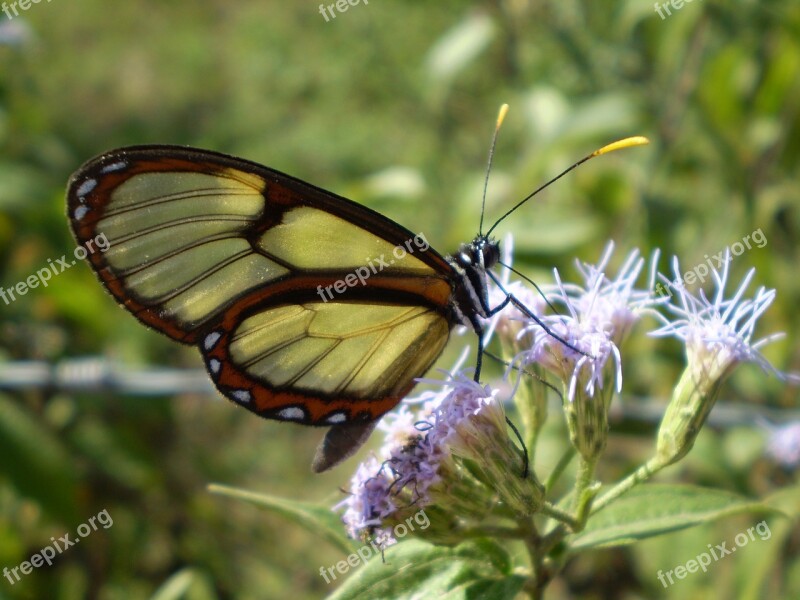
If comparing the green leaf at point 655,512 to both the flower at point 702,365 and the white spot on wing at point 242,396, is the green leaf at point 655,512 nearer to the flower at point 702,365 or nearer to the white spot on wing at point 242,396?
the flower at point 702,365

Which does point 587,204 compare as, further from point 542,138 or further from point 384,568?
point 384,568

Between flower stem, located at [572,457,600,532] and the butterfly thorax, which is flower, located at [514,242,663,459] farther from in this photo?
the butterfly thorax

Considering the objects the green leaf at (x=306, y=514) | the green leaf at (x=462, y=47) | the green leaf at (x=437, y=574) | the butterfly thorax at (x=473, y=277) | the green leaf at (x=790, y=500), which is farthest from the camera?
the green leaf at (x=462, y=47)

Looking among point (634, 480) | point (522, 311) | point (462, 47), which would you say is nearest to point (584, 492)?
point (634, 480)

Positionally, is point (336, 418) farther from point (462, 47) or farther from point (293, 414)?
point (462, 47)

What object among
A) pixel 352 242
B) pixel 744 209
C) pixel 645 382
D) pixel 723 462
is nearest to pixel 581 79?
pixel 744 209

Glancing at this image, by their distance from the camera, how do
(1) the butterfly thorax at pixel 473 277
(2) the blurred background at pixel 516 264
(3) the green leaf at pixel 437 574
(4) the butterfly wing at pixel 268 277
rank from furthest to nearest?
(2) the blurred background at pixel 516 264 < (1) the butterfly thorax at pixel 473 277 < (4) the butterfly wing at pixel 268 277 < (3) the green leaf at pixel 437 574

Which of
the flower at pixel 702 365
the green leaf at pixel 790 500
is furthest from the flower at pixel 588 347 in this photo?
the green leaf at pixel 790 500
